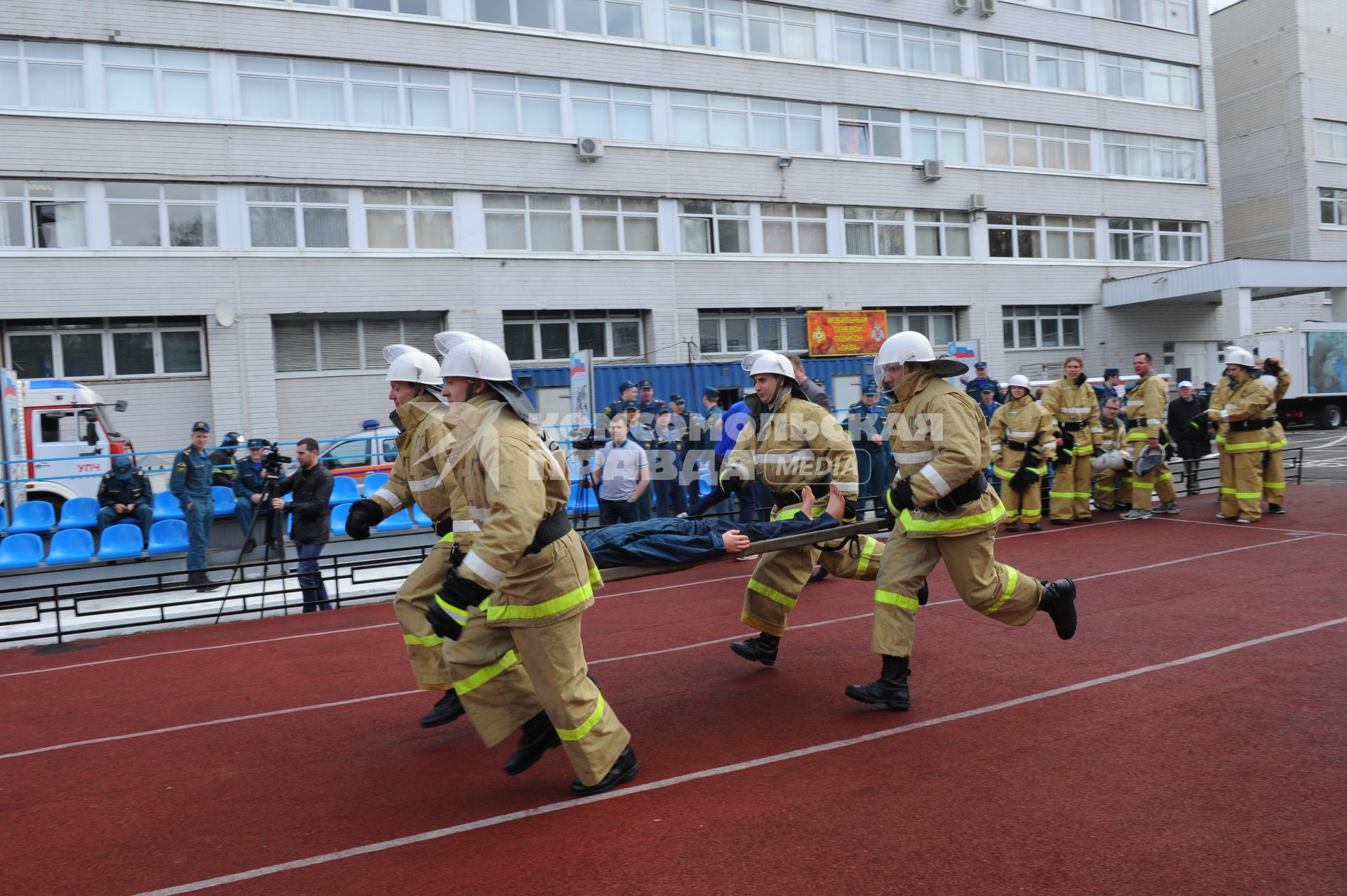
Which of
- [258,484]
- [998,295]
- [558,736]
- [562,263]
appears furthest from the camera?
[998,295]

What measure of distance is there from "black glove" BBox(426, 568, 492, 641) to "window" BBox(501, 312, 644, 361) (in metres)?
21.8

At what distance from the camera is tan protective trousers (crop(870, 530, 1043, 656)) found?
5.58 meters

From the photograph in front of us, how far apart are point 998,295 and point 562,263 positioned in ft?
51.2

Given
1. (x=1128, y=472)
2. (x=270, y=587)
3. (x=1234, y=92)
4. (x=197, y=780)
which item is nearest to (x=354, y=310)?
(x=270, y=587)

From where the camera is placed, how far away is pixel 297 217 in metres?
23.0

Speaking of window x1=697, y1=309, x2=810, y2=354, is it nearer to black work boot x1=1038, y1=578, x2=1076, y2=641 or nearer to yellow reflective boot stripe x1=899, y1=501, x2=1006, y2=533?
black work boot x1=1038, y1=578, x2=1076, y2=641

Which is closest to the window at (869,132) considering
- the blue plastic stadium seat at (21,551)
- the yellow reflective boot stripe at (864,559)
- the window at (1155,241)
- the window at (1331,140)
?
the window at (1155,241)

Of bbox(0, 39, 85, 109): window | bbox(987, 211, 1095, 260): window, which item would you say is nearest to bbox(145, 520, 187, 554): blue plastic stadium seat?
bbox(0, 39, 85, 109): window

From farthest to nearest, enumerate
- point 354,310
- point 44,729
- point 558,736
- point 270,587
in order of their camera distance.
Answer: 1. point 354,310
2. point 270,587
3. point 44,729
4. point 558,736

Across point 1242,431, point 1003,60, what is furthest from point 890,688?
point 1003,60

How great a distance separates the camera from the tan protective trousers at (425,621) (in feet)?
18.8

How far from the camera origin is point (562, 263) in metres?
25.8

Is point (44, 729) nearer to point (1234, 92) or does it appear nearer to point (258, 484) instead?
point (258, 484)

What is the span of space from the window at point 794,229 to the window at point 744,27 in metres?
4.64
